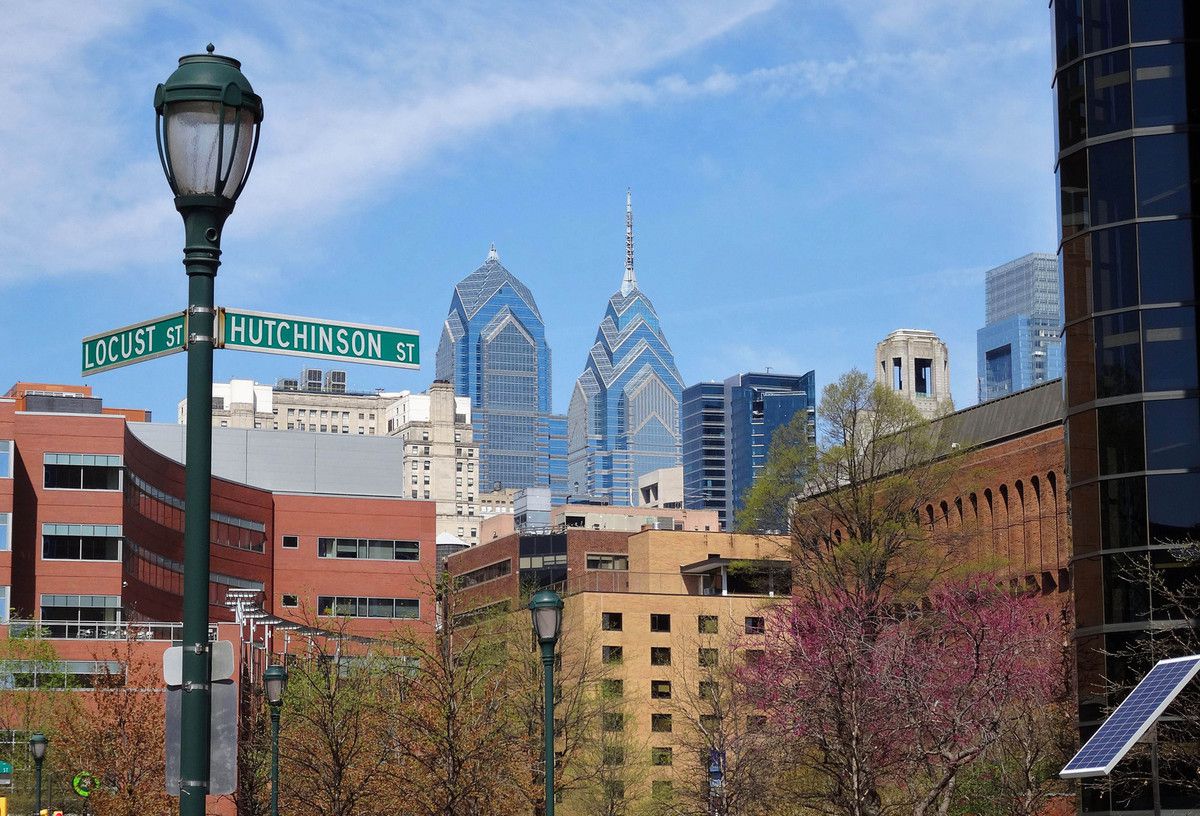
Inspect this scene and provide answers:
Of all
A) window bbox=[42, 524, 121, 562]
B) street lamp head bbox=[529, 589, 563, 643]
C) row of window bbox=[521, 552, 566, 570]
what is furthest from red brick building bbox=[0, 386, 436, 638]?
street lamp head bbox=[529, 589, 563, 643]

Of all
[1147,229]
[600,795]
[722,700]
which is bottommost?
[600,795]

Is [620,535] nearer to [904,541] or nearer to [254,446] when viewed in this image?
[254,446]

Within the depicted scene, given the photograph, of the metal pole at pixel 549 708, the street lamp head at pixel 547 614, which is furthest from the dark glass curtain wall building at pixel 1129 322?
the street lamp head at pixel 547 614

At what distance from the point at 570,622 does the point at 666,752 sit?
54.5ft

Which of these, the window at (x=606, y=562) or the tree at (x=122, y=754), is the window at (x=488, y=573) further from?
the tree at (x=122, y=754)

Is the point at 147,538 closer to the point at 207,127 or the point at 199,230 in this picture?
the point at 199,230

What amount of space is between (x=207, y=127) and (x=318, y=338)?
5.78 ft

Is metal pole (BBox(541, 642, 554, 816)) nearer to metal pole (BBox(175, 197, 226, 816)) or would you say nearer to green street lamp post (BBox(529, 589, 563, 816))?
green street lamp post (BBox(529, 589, 563, 816))

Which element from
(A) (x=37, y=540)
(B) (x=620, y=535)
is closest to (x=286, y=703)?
Answer: (A) (x=37, y=540)

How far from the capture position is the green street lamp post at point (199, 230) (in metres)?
11.1

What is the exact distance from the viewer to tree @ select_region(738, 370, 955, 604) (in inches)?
2825

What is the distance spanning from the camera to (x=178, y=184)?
11.3 m

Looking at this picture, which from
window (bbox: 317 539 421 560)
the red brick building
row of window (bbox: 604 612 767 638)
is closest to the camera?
the red brick building

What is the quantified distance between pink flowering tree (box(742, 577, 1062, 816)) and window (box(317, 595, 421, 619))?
54385 mm
